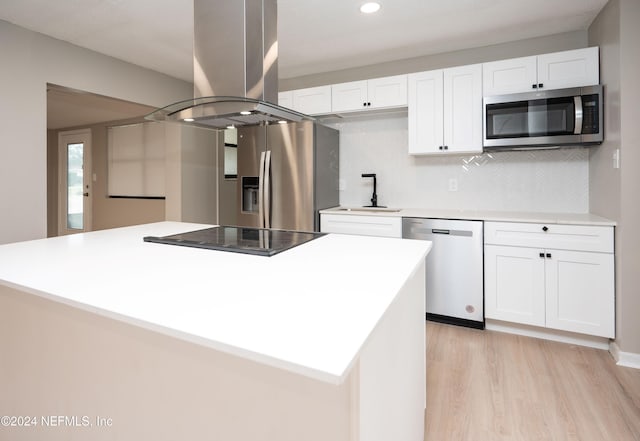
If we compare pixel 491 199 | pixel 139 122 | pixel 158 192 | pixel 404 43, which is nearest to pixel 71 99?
pixel 139 122

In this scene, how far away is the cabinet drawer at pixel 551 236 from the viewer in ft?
8.11

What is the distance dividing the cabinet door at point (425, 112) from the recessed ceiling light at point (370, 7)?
32.1 inches

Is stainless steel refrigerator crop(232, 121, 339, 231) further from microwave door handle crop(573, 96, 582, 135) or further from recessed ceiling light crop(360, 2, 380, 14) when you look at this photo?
microwave door handle crop(573, 96, 582, 135)

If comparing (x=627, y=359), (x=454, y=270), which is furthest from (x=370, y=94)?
(x=627, y=359)

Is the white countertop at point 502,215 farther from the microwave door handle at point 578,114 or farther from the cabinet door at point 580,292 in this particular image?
the microwave door handle at point 578,114

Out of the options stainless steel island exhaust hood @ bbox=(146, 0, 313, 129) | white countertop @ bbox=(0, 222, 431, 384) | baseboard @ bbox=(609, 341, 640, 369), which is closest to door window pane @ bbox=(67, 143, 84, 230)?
white countertop @ bbox=(0, 222, 431, 384)

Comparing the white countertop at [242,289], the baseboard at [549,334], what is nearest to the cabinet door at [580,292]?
the baseboard at [549,334]

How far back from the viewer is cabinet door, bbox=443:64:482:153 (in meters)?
3.03

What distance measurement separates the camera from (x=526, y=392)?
6.73 ft

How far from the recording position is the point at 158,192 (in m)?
5.66

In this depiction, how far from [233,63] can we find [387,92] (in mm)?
1921

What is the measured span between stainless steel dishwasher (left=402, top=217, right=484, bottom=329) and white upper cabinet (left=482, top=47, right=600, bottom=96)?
1.14m

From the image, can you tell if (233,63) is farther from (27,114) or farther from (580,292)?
(580,292)

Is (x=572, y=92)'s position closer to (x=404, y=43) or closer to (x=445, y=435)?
(x=404, y=43)
